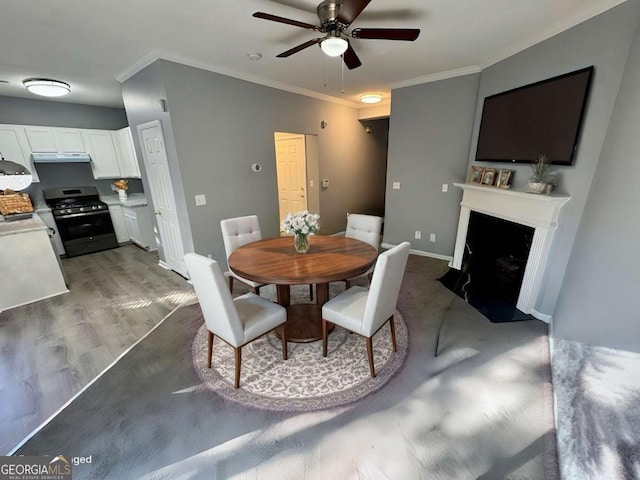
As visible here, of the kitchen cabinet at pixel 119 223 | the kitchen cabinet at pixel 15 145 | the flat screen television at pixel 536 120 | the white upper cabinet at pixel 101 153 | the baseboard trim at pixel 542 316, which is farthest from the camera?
the kitchen cabinet at pixel 119 223

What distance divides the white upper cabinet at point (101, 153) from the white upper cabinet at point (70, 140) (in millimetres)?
68

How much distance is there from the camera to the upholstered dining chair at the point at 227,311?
1609mm

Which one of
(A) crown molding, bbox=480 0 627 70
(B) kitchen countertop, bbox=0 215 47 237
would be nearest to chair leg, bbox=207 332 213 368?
(B) kitchen countertop, bbox=0 215 47 237

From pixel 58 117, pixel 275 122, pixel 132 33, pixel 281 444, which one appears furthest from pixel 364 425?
pixel 58 117

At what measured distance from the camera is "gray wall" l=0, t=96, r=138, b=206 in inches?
166

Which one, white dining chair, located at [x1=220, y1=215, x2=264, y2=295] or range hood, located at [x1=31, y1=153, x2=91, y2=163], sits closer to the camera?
white dining chair, located at [x1=220, y1=215, x2=264, y2=295]

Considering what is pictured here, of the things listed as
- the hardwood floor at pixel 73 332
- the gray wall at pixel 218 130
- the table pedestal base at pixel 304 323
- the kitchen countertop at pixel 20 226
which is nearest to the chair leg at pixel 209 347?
the table pedestal base at pixel 304 323

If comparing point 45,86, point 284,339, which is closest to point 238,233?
point 284,339

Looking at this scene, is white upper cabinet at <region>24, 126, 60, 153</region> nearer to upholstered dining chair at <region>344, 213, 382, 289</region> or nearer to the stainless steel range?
the stainless steel range

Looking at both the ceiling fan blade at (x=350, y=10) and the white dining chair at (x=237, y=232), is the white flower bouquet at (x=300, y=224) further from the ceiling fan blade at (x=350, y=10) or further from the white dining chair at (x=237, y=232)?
the ceiling fan blade at (x=350, y=10)

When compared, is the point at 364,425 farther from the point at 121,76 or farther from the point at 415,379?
the point at 121,76

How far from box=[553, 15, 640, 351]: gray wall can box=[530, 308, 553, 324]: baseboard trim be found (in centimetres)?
44

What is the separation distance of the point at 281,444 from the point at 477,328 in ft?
6.53

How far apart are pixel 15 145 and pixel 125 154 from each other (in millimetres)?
1389
